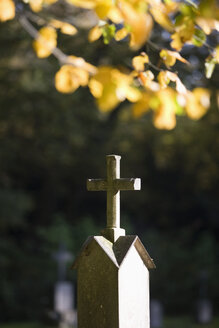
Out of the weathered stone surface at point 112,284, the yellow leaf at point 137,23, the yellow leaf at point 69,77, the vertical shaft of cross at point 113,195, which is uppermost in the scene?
the yellow leaf at point 69,77

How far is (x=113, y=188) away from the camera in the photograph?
93.4 inches

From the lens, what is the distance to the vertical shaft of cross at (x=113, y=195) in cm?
232

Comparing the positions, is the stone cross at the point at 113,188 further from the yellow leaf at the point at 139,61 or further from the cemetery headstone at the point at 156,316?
the cemetery headstone at the point at 156,316

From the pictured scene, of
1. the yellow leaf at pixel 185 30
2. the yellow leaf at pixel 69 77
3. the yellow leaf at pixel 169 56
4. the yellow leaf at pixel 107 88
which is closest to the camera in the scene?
the yellow leaf at pixel 107 88

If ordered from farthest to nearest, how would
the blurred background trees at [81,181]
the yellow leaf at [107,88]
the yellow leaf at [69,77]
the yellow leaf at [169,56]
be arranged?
the blurred background trees at [81,181] → the yellow leaf at [169,56] → the yellow leaf at [69,77] → the yellow leaf at [107,88]

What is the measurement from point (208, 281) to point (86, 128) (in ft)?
16.7

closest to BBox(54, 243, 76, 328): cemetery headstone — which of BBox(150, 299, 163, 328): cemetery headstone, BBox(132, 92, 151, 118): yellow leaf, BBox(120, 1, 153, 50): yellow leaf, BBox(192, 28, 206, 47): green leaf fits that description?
BBox(150, 299, 163, 328): cemetery headstone

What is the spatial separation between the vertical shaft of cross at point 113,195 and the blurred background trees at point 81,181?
36.5ft

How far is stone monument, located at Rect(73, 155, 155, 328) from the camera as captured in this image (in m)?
2.17

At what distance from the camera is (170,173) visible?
1592 cm

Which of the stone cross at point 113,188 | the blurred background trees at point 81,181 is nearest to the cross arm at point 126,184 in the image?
the stone cross at point 113,188

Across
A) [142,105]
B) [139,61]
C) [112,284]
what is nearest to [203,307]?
[139,61]

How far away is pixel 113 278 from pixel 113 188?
0.38 metres

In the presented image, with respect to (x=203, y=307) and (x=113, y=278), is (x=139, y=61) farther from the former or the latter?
(x=203, y=307)
